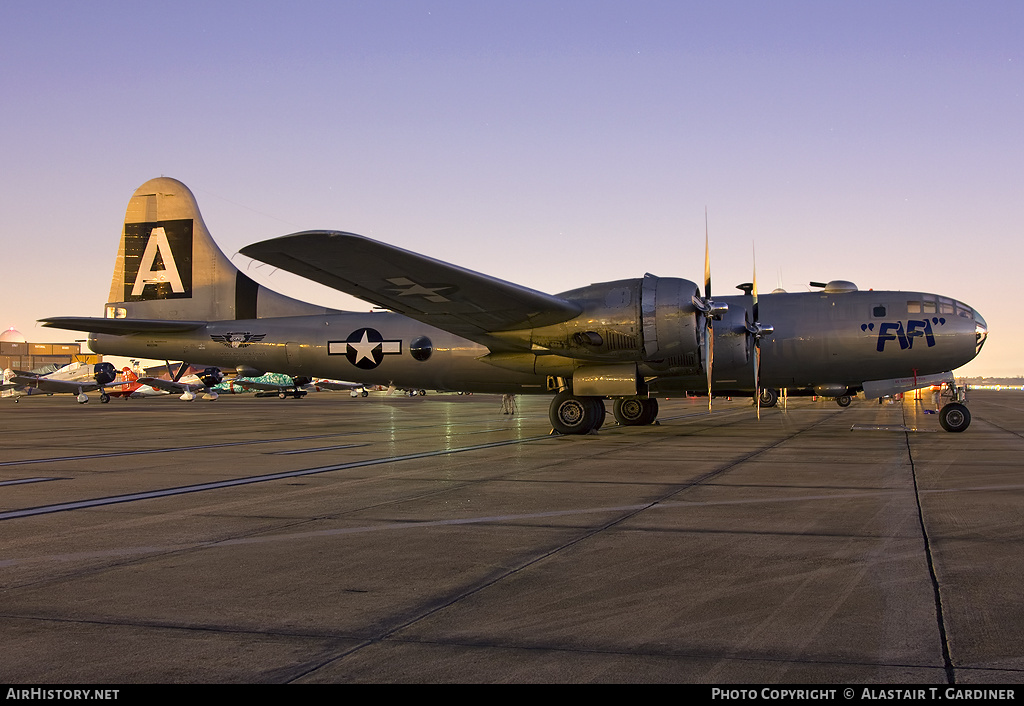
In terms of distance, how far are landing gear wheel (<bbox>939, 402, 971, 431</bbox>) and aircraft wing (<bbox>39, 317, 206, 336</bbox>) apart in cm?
2251

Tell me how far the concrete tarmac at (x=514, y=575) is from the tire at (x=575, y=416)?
7971mm

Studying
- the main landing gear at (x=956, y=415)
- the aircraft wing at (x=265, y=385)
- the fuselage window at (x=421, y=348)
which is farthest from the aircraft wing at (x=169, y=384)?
the main landing gear at (x=956, y=415)

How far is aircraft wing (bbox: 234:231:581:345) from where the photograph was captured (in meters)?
15.1

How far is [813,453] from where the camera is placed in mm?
15164

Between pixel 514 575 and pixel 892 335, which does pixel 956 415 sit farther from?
pixel 514 575

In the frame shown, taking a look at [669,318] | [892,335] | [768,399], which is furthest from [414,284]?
[768,399]

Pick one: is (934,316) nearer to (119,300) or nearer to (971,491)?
Answer: (971,491)

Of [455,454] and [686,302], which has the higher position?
[686,302]

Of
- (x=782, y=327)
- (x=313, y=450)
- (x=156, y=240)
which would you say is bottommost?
(x=313, y=450)

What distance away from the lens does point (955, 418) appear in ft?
71.4

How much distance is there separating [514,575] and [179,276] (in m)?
22.7

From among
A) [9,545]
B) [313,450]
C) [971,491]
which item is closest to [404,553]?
[9,545]

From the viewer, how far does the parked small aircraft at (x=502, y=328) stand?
1806cm

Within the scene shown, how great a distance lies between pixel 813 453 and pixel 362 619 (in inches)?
496
